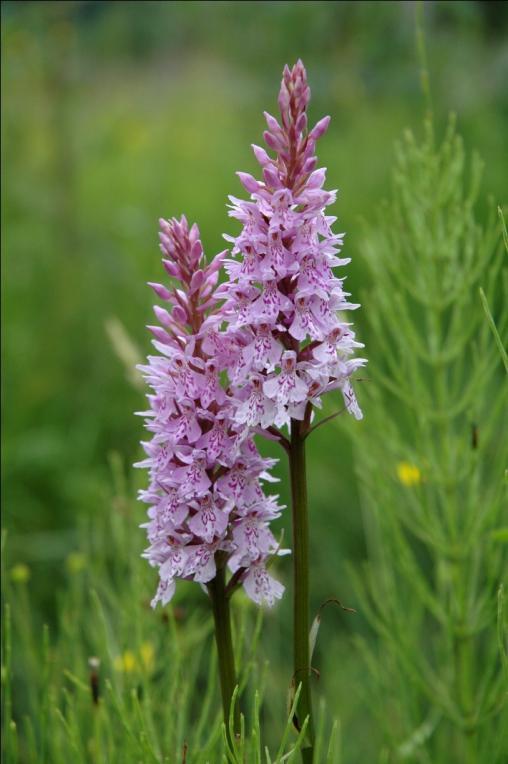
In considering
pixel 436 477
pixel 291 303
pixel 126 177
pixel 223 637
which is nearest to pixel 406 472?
pixel 436 477

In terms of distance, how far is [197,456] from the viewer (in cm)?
132

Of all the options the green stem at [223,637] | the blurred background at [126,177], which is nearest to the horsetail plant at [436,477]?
the blurred background at [126,177]

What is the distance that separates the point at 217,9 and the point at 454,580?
18.6 feet

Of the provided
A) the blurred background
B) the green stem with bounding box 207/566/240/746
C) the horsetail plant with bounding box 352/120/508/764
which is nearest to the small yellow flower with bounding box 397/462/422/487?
the horsetail plant with bounding box 352/120/508/764

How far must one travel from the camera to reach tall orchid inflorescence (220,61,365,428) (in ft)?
4.20

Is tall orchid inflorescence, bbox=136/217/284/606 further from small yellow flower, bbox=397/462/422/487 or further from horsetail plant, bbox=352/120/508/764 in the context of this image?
small yellow flower, bbox=397/462/422/487

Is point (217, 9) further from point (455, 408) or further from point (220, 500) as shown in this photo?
point (220, 500)

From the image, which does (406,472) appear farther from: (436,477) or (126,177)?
(126,177)

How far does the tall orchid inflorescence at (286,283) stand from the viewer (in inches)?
50.4

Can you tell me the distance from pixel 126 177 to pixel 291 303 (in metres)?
7.08

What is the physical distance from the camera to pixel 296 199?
1313 millimetres

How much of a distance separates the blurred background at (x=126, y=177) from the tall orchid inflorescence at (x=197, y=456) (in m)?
1.10

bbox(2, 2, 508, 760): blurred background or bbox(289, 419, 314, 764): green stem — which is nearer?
bbox(289, 419, 314, 764): green stem

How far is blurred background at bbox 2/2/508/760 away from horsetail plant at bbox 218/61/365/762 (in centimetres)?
118
